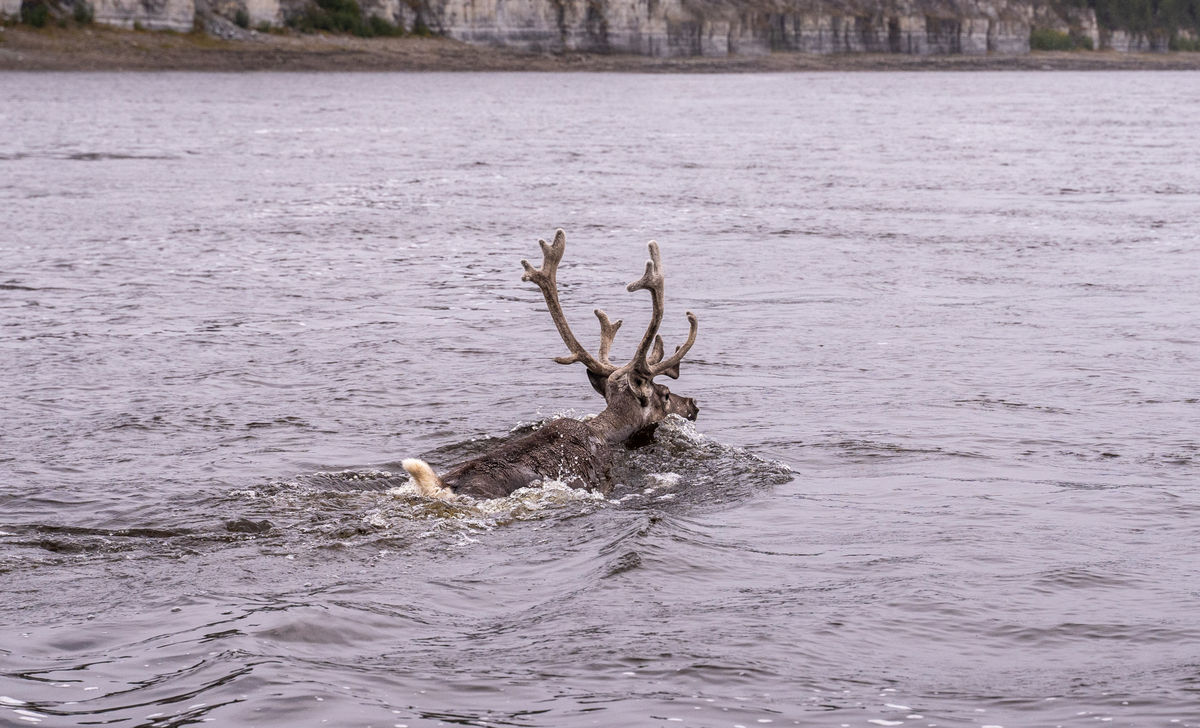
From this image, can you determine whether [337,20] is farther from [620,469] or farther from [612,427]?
[620,469]

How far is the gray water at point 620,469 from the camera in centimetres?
651

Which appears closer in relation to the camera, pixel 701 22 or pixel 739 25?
pixel 701 22

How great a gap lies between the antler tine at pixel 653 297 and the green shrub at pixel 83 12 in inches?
4437

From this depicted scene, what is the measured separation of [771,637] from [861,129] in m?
48.5

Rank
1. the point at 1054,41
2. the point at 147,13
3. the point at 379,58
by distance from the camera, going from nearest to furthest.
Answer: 1. the point at 147,13
2. the point at 379,58
3. the point at 1054,41

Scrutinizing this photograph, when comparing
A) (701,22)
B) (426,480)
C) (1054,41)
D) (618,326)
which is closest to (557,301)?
(618,326)

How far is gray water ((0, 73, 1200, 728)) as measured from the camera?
21.4ft

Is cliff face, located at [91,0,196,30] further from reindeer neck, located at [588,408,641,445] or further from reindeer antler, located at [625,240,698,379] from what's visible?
reindeer neck, located at [588,408,641,445]

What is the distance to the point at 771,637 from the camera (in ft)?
23.1

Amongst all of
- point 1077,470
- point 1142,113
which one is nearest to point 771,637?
point 1077,470

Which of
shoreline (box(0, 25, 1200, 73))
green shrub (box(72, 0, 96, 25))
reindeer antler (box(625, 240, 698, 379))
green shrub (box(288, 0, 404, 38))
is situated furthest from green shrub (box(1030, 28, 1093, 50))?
reindeer antler (box(625, 240, 698, 379))

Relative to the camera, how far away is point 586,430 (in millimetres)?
10023

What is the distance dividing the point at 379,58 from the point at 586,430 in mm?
120850

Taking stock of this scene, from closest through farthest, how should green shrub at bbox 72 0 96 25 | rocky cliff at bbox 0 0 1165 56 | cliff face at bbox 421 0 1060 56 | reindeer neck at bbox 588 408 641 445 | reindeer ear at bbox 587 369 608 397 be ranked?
1. reindeer neck at bbox 588 408 641 445
2. reindeer ear at bbox 587 369 608 397
3. green shrub at bbox 72 0 96 25
4. rocky cliff at bbox 0 0 1165 56
5. cliff face at bbox 421 0 1060 56
